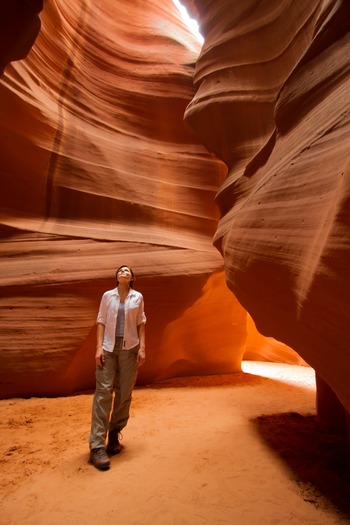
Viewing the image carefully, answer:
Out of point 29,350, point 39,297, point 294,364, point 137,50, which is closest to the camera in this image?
point 29,350

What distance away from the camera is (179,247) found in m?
6.52

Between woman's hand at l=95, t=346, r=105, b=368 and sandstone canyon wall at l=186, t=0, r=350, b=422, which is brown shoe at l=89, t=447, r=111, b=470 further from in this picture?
sandstone canyon wall at l=186, t=0, r=350, b=422

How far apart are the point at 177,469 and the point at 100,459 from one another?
0.65 meters

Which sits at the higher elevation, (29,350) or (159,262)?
(159,262)

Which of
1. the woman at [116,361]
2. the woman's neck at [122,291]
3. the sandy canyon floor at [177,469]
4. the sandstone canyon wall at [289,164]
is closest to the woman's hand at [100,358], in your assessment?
the woman at [116,361]

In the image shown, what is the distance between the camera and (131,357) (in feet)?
11.0

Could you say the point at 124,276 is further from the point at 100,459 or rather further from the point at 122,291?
the point at 100,459

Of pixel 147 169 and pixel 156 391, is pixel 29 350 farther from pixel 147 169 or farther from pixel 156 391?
pixel 147 169

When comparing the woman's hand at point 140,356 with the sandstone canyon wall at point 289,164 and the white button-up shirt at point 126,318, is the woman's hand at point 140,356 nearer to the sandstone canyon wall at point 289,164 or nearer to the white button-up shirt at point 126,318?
the white button-up shirt at point 126,318

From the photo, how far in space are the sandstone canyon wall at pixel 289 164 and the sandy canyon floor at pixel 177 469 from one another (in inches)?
37.6

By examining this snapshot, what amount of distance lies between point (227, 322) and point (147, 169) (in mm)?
3703

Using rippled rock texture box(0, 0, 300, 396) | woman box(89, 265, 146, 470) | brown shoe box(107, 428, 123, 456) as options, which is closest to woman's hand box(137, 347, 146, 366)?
woman box(89, 265, 146, 470)

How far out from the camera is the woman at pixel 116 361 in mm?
3143

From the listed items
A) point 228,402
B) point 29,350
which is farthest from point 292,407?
point 29,350
